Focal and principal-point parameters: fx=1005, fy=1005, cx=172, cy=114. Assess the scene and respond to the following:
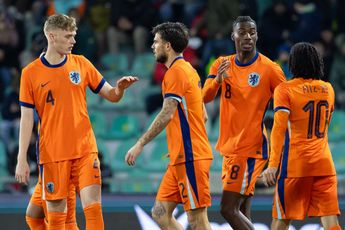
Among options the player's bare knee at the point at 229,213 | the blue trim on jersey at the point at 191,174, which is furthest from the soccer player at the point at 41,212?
the player's bare knee at the point at 229,213

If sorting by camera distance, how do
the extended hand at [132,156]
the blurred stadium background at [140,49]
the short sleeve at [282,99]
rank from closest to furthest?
the extended hand at [132,156]
the short sleeve at [282,99]
the blurred stadium background at [140,49]

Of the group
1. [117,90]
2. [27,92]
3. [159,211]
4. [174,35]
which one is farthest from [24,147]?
[174,35]

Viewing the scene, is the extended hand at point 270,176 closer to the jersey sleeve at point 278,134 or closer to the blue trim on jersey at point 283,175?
the jersey sleeve at point 278,134

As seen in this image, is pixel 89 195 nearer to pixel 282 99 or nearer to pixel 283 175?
pixel 283 175

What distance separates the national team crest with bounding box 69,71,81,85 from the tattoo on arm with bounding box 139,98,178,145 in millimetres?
725

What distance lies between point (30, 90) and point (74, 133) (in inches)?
19.7

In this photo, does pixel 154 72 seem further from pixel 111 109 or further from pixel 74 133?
pixel 74 133

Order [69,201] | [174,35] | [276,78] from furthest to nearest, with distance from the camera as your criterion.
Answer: [276,78]
[69,201]
[174,35]

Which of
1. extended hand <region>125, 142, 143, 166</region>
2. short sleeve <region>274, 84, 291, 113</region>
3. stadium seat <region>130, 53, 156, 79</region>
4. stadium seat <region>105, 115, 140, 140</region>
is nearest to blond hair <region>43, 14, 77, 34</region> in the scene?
extended hand <region>125, 142, 143, 166</region>

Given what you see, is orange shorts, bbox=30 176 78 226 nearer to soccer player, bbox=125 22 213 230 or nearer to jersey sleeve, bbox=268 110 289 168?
soccer player, bbox=125 22 213 230

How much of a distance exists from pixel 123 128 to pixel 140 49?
1622mm

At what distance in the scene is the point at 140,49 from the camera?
14766 millimetres

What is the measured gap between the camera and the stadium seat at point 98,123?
13.5 metres

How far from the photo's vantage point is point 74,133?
8117 mm
